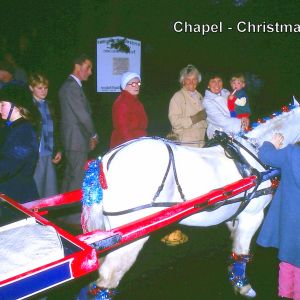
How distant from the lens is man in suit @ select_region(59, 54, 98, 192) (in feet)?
16.2

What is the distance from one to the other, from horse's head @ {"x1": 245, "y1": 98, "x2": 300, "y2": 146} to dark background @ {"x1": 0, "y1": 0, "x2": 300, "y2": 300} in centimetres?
160

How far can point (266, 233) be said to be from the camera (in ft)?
11.3

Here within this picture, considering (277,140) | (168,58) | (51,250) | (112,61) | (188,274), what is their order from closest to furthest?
(51,250)
(277,140)
(188,274)
(112,61)
(168,58)

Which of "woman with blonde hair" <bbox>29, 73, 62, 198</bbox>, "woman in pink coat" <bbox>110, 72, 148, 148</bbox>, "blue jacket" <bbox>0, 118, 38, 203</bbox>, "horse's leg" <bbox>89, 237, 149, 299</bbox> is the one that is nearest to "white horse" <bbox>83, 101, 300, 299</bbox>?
"horse's leg" <bbox>89, 237, 149, 299</bbox>

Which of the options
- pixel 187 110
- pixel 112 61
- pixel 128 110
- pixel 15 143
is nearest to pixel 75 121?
pixel 128 110

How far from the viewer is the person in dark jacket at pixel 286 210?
10.2ft

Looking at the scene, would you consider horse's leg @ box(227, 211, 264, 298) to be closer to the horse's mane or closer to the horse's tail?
the horse's mane

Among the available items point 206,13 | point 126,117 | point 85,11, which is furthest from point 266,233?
point 206,13

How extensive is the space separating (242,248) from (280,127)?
1.30 metres

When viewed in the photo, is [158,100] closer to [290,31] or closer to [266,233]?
[290,31]

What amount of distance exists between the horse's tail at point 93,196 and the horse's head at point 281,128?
1.70 meters

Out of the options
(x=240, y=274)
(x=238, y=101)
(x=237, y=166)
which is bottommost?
(x=240, y=274)

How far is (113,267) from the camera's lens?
3039 millimetres

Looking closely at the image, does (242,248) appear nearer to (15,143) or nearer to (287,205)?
(287,205)
